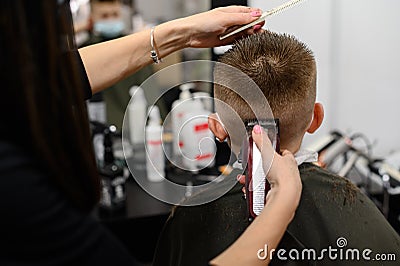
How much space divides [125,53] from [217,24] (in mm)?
248

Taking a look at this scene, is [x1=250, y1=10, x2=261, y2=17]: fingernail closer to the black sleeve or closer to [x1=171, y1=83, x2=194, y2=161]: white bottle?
the black sleeve

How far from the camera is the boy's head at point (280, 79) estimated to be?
3.52ft

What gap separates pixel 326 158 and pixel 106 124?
890 mm

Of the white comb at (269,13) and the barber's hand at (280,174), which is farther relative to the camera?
the white comb at (269,13)

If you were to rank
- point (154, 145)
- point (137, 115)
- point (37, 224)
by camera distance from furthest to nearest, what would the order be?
point (137, 115), point (154, 145), point (37, 224)

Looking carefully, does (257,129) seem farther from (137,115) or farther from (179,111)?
(137,115)

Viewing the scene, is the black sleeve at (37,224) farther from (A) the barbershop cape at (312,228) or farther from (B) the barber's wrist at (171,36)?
(B) the barber's wrist at (171,36)

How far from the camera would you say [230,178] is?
3.91 feet

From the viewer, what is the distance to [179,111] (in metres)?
1.97

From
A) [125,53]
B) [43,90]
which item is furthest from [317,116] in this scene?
[43,90]

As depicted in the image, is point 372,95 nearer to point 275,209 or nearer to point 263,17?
point 263,17

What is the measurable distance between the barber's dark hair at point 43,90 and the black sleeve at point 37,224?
0.08ft

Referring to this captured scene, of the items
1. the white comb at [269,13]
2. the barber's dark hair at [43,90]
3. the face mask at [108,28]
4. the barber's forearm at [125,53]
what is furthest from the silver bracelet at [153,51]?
the face mask at [108,28]

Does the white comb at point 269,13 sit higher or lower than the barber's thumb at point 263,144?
higher
